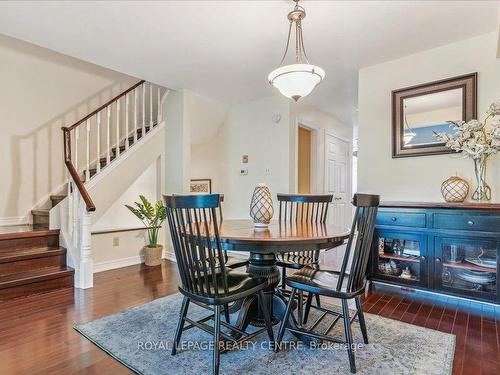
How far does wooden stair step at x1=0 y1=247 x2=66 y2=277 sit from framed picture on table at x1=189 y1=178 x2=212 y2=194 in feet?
8.84

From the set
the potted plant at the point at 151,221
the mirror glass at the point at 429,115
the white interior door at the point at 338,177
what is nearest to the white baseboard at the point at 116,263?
the potted plant at the point at 151,221

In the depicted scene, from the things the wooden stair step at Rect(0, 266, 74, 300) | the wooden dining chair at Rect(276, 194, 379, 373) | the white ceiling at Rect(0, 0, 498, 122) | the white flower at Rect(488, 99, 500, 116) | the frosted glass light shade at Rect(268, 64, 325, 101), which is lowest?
the wooden stair step at Rect(0, 266, 74, 300)

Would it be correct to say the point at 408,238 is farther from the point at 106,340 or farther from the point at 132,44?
the point at 132,44

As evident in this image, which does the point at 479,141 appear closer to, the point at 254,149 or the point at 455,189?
the point at 455,189

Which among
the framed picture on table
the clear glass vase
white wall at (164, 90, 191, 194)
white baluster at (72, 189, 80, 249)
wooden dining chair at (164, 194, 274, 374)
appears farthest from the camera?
the framed picture on table

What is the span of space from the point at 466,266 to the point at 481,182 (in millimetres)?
782

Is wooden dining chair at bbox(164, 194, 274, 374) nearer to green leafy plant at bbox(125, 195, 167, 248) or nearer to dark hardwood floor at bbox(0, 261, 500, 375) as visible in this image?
dark hardwood floor at bbox(0, 261, 500, 375)

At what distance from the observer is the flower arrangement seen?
2.54m

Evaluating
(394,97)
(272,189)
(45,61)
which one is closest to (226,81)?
(272,189)

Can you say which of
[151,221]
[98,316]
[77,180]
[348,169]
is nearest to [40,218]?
[77,180]

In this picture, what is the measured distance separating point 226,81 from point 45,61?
8.32ft

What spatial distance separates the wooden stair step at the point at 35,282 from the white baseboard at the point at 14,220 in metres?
1.27

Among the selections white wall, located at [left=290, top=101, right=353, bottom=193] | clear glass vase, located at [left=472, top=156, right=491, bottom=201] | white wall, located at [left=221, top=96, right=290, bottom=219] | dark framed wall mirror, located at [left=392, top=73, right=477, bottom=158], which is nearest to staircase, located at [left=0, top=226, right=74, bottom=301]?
white wall, located at [left=221, top=96, right=290, bottom=219]

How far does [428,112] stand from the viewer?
10.1 feet
